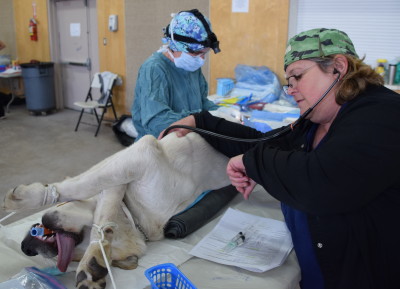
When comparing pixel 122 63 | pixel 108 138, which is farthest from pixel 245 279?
pixel 122 63

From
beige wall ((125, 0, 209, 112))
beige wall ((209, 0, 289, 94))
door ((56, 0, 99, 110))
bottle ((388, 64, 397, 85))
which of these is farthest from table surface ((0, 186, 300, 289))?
door ((56, 0, 99, 110))

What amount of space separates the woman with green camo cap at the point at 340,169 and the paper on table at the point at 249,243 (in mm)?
143

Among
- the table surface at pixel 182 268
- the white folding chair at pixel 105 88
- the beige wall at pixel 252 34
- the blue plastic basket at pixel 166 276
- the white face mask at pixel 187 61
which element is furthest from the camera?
the white folding chair at pixel 105 88

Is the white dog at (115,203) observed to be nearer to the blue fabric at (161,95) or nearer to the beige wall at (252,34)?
the blue fabric at (161,95)

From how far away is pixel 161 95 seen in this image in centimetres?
199

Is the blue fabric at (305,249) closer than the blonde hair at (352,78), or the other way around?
the blonde hair at (352,78)

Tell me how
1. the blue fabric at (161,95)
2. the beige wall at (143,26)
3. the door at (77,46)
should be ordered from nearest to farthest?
the blue fabric at (161,95)
the beige wall at (143,26)
the door at (77,46)

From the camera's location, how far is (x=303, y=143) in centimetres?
140

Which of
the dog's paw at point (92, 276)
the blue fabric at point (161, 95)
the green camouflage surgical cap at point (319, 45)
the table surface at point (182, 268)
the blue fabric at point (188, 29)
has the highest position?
the blue fabric at point (188, 29)

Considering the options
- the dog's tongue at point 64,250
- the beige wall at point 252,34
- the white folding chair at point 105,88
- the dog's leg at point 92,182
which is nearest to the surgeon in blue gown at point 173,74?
the dog's leg at point 92,182

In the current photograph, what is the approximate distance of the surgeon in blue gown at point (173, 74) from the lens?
1.96m

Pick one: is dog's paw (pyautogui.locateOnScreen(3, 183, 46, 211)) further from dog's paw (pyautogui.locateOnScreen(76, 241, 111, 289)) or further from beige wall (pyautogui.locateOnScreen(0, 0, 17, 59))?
beige wall (pyautogui.locateOnScreen(0, 0, 17, 59))

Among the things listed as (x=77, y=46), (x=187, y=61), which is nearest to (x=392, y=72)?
(x=187, y=61)

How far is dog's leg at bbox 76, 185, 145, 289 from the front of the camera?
1.10 m
